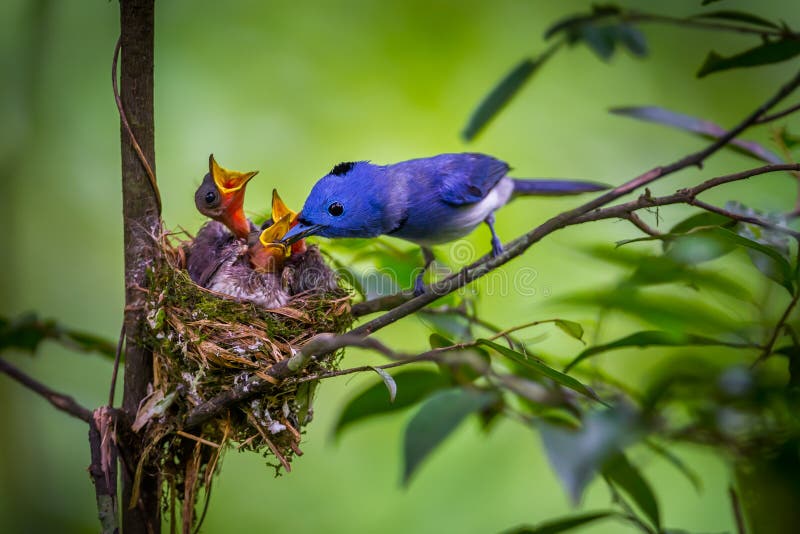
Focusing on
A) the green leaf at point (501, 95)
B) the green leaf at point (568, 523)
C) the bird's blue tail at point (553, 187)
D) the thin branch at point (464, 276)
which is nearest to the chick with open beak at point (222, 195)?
the green leaf at point (501, 95)

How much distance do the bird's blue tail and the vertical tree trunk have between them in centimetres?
195

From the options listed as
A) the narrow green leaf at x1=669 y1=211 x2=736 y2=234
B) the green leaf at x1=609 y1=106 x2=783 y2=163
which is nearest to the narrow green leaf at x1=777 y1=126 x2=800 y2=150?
the green leaf at x1=609 y1=106 x2=783 y2=163

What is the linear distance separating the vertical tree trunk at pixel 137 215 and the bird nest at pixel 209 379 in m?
0.06

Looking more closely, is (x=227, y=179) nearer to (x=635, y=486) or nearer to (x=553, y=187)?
(x=553, y=187)

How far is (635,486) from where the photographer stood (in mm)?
1725

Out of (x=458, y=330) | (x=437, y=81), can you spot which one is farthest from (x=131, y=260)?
(x=437, y=81)

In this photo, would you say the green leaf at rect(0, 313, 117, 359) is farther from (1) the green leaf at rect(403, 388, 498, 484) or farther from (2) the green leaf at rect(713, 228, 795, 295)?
(2) the green leaf at rect(713, 228, 795, 295)

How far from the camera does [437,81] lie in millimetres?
5004

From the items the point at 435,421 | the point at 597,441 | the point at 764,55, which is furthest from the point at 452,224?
the point at 597,441

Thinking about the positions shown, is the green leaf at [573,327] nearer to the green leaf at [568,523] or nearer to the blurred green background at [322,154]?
the green leaf at [568,523]

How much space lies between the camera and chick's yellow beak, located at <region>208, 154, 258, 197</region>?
3.10 metres

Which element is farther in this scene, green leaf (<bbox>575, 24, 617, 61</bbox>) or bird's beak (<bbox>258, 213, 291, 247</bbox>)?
bird's beak (<bbox>258, 213, 291, 247</bbox>)

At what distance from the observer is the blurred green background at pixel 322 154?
439 cm

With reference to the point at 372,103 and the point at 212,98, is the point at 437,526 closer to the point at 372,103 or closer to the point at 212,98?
the point at 372,103
